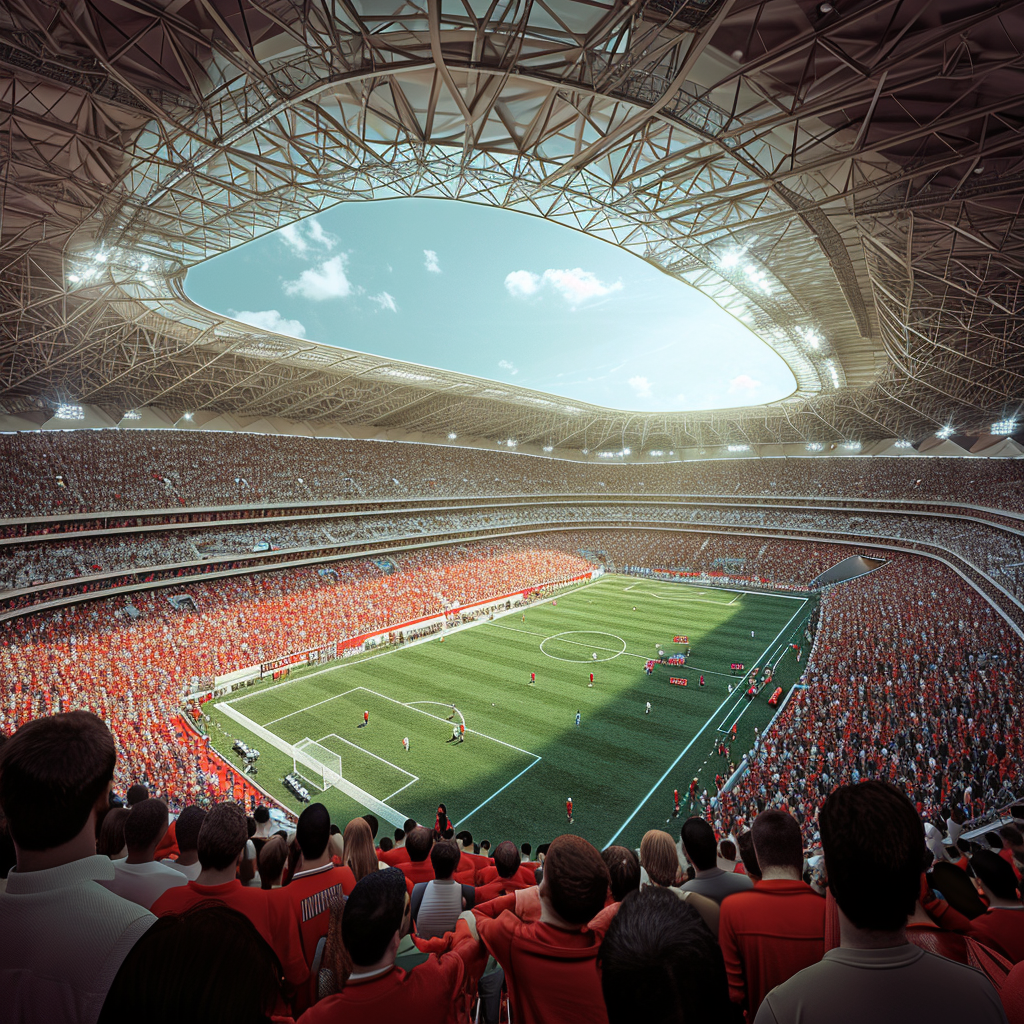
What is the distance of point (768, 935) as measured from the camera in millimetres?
2771

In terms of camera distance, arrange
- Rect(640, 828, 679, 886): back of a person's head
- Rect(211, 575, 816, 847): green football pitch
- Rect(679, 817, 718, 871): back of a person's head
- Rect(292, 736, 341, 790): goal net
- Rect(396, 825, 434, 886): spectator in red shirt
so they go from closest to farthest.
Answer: Rect(679, 817, 718, 871): back of a person's head
Rect(640, 828, 679, 886): back of a person's head
Rect(396, 825, 434, 886): spectator in red shirt
Rect(211, 575, 816, 847): green football pitch
Rect(292, 736, 341, 790): goal net

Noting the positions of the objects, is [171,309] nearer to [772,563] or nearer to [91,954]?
[91,954]

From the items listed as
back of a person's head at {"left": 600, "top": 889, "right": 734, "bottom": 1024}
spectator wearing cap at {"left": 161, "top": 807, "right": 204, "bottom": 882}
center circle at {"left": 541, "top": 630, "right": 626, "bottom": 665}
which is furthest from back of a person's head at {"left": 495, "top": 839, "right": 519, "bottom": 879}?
center circle at {"left": 541, "top": 630, "right": 626, "bottom": 665}

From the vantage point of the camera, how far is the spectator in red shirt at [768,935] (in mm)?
2725

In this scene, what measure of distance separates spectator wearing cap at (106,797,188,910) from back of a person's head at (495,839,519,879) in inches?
120

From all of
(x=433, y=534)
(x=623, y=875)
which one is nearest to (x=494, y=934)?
(x=623, y=875)

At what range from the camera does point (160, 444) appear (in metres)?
36.1

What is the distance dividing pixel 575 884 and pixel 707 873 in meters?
1.90

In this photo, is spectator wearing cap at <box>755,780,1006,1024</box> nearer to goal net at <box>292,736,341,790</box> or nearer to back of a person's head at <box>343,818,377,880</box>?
back of a person's head at <box>343,818,377,880</box>

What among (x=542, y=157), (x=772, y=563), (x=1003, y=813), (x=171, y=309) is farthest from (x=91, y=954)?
(x=772, y=563)

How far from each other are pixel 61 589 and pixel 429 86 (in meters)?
27.3

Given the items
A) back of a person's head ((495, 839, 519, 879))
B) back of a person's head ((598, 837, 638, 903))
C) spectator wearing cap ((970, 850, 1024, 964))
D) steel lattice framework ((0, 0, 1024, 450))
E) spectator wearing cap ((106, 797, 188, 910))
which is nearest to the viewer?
spectator wearing cap ((106, 797, 188, 910))

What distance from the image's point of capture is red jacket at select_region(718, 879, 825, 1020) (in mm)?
2725

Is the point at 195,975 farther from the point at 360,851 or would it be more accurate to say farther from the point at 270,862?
the point at 270,862
